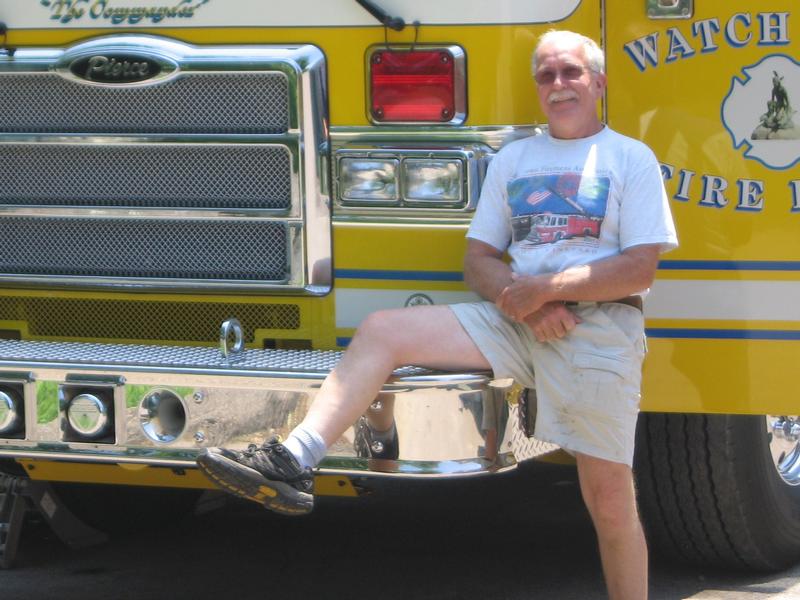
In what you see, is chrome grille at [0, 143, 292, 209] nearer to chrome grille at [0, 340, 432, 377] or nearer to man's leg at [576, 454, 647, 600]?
chrome grille at [0, 340, 432, 377]

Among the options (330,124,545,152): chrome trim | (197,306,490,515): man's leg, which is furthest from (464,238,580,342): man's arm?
(330,124,545,152): chrome trim

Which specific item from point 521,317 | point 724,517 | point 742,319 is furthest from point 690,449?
point 521,317

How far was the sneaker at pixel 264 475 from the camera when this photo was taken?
3693 millimetres

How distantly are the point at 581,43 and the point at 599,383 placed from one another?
33.5 inches

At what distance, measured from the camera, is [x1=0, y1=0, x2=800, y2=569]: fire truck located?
4055mm

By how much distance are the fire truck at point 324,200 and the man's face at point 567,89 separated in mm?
155

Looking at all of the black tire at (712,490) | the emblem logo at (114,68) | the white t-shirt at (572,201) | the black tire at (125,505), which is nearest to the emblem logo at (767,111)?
the white t-shirt at (572,201)

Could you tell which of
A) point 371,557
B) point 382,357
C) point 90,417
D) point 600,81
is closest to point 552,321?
point 382,357

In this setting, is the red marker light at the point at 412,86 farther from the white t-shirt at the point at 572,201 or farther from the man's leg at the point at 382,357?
the man's leg at the point at 382,357

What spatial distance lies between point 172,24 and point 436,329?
3.85 feet

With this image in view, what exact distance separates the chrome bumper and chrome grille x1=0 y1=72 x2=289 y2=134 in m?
0.62

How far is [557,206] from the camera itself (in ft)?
12.9

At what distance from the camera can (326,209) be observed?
4266 millimetres

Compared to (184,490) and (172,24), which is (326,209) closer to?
(172,24)
